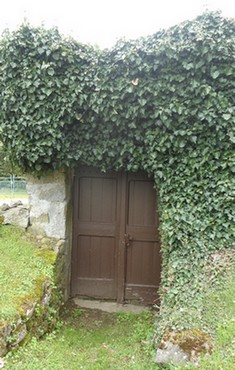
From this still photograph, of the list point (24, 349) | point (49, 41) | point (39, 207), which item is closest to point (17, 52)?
point (49, 41)

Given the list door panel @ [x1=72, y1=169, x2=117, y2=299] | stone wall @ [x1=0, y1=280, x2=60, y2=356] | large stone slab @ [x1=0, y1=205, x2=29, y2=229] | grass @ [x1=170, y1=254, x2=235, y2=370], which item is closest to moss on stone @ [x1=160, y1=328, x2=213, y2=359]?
grass @ [x1=170, y1=254, x2=235, y2=370]

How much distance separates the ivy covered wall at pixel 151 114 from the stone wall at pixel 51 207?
28 centimetres

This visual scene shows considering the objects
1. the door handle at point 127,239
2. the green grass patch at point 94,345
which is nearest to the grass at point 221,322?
the green grass patch at point 94,345

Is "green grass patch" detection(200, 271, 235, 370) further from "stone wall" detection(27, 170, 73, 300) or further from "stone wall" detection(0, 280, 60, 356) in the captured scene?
"stone wall" detection(27, 170, 73, 300)

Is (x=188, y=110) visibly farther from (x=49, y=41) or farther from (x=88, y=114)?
(x=49, y=41)

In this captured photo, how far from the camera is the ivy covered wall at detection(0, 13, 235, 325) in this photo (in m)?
3.58

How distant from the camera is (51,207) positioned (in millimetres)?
4438

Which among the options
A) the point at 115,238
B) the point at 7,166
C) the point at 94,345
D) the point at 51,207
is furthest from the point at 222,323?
the point at 7,166

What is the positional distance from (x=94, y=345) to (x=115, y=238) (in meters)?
1.62

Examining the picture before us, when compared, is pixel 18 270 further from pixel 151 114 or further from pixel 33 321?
pixel 151 114

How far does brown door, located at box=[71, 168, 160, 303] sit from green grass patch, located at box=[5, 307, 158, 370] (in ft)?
1.52

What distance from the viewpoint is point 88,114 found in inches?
162

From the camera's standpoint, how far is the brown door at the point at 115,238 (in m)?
4.71

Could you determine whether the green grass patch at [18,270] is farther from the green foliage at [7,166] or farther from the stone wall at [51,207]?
the green foliage at [7,166]
